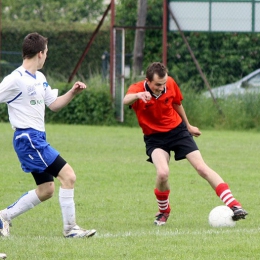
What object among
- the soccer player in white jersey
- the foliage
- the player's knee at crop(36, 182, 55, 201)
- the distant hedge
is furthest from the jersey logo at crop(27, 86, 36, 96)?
the foliage

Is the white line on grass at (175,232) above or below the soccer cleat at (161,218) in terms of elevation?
above

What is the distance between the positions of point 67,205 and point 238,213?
5.09 feet

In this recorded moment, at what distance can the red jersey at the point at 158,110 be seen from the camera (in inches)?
312

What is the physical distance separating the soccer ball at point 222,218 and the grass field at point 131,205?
0.07m

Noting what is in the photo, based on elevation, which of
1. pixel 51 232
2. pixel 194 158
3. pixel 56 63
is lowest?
pixel 56 63

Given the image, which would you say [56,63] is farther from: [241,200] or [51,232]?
[51,232]

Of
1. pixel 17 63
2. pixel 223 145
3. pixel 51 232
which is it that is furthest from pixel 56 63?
pixel 51 232

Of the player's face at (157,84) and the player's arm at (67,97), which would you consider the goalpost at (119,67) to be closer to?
the player's face at (157,84)

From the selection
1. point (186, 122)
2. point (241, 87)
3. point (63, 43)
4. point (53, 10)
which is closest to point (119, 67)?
point (241, 87)

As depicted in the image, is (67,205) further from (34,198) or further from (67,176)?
(34,198)

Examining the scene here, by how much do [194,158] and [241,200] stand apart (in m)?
1.64

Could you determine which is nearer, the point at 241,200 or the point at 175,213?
the point at 175,213

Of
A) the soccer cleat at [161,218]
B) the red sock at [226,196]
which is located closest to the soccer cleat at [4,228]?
the soccer cleat at [161,218]

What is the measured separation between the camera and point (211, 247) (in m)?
6.23
